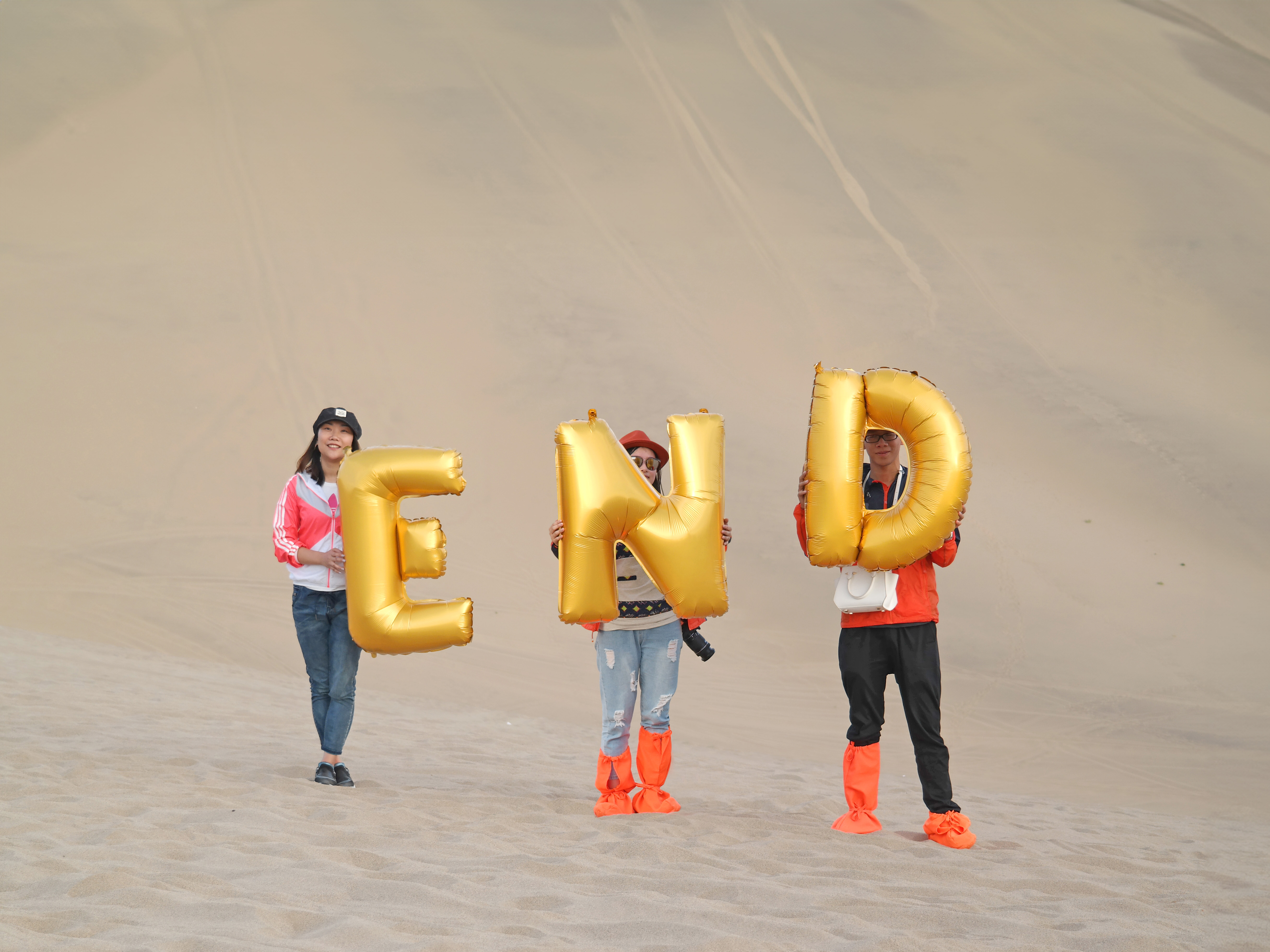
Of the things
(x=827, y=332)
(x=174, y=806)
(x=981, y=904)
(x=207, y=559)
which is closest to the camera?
(x=981, y=904)

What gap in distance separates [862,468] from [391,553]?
2.14 metres

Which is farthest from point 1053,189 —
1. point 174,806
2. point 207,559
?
point 174,806

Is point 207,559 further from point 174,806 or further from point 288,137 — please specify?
point 288,137

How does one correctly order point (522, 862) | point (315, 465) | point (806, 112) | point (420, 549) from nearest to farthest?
point (522, 862) < point (420, 549) < point (315, 465) < point (806, 112)

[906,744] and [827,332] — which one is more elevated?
[827,332]

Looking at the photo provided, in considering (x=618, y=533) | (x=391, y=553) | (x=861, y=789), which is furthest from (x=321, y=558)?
(x=861, y=789)

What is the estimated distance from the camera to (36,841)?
3.76 metres

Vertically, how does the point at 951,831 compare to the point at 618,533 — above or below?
below

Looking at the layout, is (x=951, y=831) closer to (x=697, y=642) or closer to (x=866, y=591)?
(x=866, y=591)

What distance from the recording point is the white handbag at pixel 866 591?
14.6 ft

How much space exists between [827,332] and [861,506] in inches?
481

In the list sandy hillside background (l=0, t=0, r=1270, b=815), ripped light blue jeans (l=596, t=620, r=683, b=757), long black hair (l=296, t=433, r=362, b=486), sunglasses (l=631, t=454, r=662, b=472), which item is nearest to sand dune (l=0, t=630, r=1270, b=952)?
ripped light blue jeans (l=596, t=620, r=683, b=757)

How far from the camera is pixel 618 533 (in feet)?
15.0

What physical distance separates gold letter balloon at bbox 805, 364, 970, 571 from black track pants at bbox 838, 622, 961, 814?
1.15 feet
